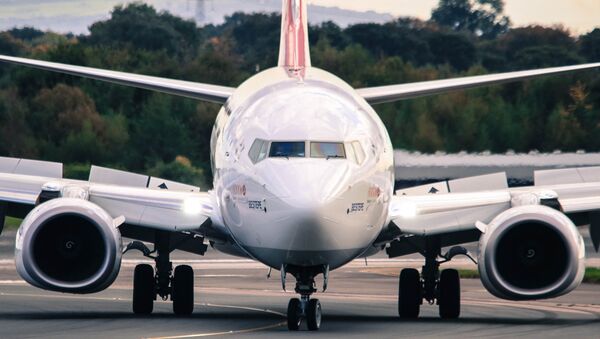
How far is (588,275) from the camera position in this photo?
35156mm

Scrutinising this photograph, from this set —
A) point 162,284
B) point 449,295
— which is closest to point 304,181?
point 449,295

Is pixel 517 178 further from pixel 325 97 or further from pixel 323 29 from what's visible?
pixel 323 29

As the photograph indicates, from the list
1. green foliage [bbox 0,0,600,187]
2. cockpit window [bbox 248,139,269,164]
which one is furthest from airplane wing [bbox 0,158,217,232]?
green foliage [bbox 0,0,600,187]

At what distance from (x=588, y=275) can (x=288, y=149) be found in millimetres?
15340

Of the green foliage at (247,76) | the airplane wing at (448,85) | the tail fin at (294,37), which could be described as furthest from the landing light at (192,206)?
the green foliage at (247,76)

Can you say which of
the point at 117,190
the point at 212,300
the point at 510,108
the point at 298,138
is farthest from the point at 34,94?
the point at 298,138

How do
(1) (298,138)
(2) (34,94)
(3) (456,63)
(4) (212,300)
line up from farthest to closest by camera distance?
(3) (456,63)
(2) (34,94)
(4) (212,300)
(1) (298,138)

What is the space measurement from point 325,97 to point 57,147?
25.2m

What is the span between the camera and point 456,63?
54.7 metres

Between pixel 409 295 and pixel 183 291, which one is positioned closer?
pixel 409 295

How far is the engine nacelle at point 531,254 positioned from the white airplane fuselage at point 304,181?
5.39 feet

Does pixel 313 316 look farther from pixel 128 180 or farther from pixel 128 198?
pixel 128 180

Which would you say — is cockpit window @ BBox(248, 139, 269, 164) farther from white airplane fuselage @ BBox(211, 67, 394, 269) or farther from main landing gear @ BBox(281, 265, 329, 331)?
main landing gear @ BBox(281, 265, 329, 331)

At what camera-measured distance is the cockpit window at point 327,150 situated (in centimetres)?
2133
